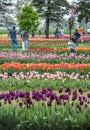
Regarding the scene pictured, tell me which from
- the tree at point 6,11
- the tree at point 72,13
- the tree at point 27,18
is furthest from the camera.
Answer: the tree at point 6,11

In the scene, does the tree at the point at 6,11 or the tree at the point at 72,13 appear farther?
the tree at the point at 6,11

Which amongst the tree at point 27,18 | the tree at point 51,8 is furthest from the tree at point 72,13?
the tree at point 27,18

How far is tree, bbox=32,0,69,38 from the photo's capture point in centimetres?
5516

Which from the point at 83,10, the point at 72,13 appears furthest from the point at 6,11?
the point at 83,10

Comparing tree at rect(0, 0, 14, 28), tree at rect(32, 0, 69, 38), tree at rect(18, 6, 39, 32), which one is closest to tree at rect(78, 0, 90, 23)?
tree at rect(32, 0, 69, 38)

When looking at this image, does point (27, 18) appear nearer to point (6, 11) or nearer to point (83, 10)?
point (83, 10)

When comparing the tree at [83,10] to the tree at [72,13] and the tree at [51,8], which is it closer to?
the tree at [72,13]

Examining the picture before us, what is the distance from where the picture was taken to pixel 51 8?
55844 millimetres

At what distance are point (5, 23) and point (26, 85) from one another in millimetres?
48775

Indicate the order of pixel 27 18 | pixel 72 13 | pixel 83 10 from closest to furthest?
pixel 27 18 < pixel 83 10 < pixel 72 13

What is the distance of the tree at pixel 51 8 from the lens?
55.2 m

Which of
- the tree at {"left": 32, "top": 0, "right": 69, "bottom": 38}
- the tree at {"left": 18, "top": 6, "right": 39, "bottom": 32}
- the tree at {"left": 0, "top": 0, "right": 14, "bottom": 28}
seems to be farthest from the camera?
the tree at {"left": 0, "top": 0, "right": 14, "bottom": 28}

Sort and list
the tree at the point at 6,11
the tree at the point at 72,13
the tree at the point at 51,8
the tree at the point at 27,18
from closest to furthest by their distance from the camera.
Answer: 1. the tree at the point at 27,18
2. the tree at the point at 72,13
3. the tree at the point at 51,8
4. the tree at the point at 6,11

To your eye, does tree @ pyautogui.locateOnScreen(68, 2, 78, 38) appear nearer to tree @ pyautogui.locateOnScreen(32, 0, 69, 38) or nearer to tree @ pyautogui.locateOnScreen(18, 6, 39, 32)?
tree @ pyautogui.locateOnScreen(32, 0, 69, 38)
